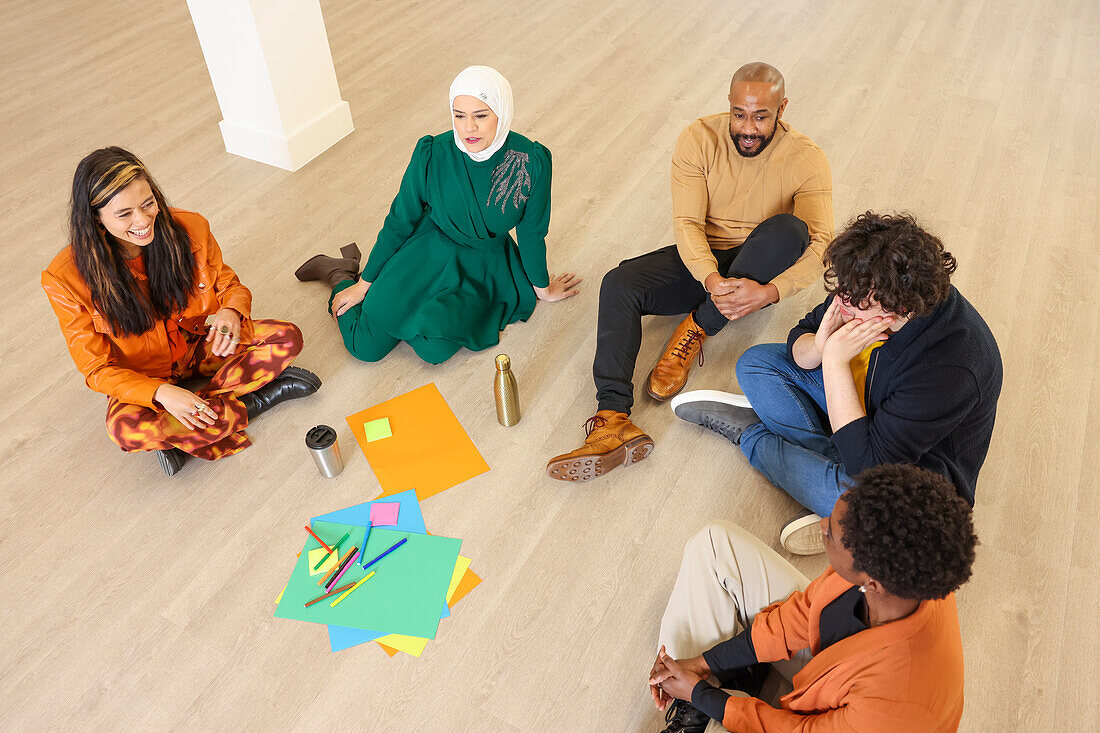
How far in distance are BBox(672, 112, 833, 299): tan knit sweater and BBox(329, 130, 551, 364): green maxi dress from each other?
46 cm

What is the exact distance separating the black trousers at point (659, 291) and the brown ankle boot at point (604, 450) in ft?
0.24

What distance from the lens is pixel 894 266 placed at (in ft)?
5.50

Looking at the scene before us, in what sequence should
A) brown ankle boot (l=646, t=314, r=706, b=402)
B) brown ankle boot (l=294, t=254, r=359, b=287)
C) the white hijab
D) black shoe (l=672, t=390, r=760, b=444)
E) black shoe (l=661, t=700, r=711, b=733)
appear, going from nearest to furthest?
black shoe (l=661, t=700, r=711, b=733), the white hijab, black shoe (l=672, t=390, r=760, b=444), brown ankle boot (l=646, t=314, r=706, b=402), brown ankle boot (l=294, t=254, r=359, b=287)

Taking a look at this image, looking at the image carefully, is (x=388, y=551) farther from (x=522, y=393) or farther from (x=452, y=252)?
(x=452, y=252)

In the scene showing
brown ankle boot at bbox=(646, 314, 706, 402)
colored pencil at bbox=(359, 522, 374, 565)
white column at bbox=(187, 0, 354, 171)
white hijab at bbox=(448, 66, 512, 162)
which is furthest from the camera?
white column at bbox=(187, 0, 354, 171)

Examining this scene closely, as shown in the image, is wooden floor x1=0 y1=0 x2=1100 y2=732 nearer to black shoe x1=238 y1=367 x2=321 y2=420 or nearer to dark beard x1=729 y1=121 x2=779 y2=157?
black shoe x1=238 y1=367 x2=321 y2=420

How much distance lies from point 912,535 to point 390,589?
1357 millimetres

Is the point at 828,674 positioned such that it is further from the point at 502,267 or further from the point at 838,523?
the point at 502,267

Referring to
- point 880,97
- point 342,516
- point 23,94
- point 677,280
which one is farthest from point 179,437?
point 880,97

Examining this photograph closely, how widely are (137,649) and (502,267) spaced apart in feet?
5.17

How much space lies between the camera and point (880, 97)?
4.16 m

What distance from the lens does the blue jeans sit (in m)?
2.08

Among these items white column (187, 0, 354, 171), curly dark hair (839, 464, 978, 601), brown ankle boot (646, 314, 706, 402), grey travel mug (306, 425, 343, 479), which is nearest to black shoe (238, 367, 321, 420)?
grey travel mug (306, 425, 343, 479)

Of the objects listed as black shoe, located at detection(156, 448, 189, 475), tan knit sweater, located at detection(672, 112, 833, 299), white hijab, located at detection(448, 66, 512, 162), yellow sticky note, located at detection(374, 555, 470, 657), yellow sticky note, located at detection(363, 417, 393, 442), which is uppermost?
white hijab, located at detection(448, 66, 512, 162)
